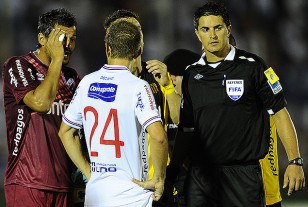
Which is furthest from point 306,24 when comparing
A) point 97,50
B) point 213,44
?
point 213,44

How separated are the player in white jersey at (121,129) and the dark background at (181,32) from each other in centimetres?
587

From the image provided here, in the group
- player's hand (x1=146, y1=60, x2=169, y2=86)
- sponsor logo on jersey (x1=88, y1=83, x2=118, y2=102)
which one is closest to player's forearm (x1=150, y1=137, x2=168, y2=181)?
sponsor logo on jersey (x1=88, y1=83, x2=118, y2=102)

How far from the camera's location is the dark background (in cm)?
1034

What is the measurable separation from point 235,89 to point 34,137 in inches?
56.7

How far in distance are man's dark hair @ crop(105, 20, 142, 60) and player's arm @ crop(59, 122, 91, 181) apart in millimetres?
567

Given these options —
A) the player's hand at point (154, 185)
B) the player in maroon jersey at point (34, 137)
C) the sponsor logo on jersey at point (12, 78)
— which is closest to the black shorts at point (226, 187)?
the player in maroon jersey at point (34, 137)

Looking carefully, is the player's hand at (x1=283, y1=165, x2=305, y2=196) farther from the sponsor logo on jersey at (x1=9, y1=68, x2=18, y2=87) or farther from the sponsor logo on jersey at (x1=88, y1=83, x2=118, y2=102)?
the sponsor logo on jersey at (x1=9, y1=68, x2=18, y2=87)

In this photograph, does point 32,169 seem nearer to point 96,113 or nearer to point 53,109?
point 53,109

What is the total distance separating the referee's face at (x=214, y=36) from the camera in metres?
5.45

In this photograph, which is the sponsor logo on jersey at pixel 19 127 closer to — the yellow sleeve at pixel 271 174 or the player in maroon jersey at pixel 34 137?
the player in maroon jersey at pixel 34 137

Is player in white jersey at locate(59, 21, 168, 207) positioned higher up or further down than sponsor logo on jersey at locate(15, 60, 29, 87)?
further down

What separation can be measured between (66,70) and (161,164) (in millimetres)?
1465

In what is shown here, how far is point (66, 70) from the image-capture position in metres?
5.58

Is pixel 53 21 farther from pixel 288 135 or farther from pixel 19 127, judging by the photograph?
pixel 288 135
